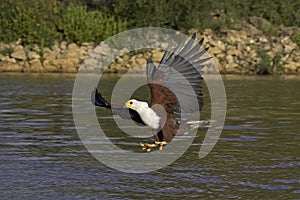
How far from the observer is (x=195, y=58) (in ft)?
Answer: 34.4

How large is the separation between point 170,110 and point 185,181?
60.3 inches

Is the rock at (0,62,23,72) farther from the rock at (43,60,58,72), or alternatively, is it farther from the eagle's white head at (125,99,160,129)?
the eagle's white head at (125,99,160,129)

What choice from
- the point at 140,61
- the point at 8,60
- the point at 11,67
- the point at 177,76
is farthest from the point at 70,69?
the point at 177,76

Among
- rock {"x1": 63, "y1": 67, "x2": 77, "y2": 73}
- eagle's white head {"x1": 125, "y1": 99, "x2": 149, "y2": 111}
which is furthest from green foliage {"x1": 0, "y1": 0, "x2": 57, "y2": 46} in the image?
eagle's white head {"x1": 125, "y1": 99, "x2": 149, "y2": 111}

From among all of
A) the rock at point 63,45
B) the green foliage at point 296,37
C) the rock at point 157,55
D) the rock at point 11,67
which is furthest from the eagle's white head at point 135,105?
the green foliage at point 296,37

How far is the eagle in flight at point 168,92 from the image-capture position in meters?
10.3

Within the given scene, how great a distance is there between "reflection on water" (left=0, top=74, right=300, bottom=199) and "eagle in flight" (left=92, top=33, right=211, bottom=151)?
683mm

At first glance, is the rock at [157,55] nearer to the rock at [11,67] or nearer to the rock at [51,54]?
the rock at [51,54]

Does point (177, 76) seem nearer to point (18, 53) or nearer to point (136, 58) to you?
point (136, 58)

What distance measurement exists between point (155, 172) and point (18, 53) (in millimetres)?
24445

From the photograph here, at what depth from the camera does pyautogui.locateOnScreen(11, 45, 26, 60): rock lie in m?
33.4

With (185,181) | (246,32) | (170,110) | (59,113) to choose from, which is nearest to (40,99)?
(59,113)

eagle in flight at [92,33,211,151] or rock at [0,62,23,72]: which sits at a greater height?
eagle in flight at [92,33,211,151]

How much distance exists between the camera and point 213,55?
34.1m
